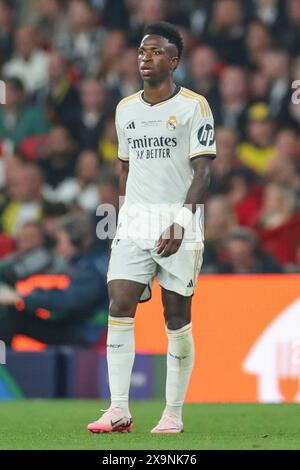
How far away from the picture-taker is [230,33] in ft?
46.4

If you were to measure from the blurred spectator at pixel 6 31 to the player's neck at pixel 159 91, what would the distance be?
371 inches

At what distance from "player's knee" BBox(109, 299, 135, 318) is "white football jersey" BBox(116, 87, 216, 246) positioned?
41 cm

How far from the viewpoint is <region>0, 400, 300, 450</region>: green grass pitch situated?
6.28 m

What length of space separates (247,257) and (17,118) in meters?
5.14

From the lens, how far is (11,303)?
10.8m

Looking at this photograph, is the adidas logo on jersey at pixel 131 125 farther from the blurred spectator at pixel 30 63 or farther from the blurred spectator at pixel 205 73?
the blurred spectator at pixel 30 63

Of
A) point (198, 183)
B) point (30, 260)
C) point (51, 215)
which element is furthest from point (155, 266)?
point (51, 215)

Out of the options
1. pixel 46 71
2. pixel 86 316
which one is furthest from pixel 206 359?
pixel 46 71

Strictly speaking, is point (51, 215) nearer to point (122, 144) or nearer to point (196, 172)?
point (122, 144)

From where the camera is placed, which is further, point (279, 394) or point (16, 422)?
point (279, 394)

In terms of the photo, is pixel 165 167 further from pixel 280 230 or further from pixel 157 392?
pixel 280 230

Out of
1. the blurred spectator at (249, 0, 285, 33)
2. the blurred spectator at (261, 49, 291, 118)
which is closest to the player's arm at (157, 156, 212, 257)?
the blurred spectator at (261, 49, 291, 118)

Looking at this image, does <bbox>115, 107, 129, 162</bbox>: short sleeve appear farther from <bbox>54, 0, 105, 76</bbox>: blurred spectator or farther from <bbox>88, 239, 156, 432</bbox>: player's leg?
<bbox>54, 0, 105, 76</bbox>: blurred spectator

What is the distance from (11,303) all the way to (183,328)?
13.2ft
